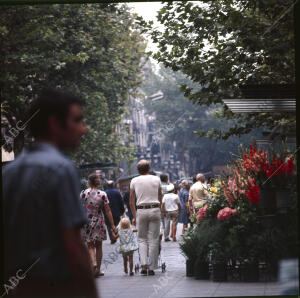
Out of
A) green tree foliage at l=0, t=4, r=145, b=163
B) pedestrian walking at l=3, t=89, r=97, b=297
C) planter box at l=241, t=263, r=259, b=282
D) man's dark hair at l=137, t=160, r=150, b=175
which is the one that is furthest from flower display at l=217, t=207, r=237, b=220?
pedestrian walking at l=3, t=89, r=97, b=297

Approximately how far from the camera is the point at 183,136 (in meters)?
38.6

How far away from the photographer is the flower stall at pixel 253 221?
8906 mm

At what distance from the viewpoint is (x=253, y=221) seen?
932cm

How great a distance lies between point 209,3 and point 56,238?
7998 mm

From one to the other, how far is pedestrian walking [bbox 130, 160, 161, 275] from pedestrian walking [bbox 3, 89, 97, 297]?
758 centimetres

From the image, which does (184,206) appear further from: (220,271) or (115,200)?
(220,271)

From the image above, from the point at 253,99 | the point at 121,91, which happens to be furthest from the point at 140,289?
the point at 121,91

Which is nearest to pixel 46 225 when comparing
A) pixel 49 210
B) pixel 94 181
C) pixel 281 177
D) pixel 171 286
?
pixel 49 210

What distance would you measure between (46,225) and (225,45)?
24.5 ft

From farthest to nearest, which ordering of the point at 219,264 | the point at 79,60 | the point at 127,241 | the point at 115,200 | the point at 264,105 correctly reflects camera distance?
the point at 79,60
the point at 115,200
the point at 127,241
the point at 219,264
the point at 264,105

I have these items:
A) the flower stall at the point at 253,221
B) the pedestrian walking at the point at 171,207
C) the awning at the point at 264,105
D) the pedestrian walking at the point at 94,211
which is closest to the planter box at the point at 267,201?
the flower stall at the point at 253,221

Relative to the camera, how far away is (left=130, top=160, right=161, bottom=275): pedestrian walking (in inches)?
418

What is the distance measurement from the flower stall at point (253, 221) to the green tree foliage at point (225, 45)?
1059 mm

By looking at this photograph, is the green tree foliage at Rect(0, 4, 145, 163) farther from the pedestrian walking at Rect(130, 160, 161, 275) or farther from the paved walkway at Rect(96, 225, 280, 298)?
the paved walkway at Rect(96, 225, 280, 298)
